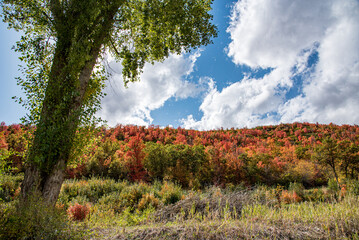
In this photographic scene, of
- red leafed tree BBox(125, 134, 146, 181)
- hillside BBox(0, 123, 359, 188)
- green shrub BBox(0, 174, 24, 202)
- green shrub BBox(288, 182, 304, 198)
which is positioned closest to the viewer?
green shrub BBox(0, 174, 24, 202)

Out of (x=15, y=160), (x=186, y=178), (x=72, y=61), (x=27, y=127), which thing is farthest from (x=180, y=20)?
(x=15, y=160)

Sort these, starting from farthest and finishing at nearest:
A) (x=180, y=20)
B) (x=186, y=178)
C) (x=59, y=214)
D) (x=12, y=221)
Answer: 1. (x=186, y=178)
2. (x=180, y=20)
3. (x=59, y=214)
4. (x=12, y=221)

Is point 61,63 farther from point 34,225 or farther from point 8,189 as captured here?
point 8,189

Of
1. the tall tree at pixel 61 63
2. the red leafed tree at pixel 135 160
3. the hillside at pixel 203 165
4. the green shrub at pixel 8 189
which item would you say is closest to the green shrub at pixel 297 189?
the hillside at pixel 203 165

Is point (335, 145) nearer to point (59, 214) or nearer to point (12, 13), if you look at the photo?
point (59, 214)

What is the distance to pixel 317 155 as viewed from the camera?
19.4 m

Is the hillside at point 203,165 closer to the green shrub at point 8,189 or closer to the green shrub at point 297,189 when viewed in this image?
the green shrub at point 297,189

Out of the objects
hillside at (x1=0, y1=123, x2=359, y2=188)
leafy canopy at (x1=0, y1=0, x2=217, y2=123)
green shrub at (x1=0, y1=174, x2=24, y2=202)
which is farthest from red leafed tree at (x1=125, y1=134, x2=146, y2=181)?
leafy canopy at (x1=0, y1=0, x2=217, y2=123)

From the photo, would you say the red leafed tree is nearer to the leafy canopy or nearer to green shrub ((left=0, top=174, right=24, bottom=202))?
green shrub ((left=0, top=174, right=24, bottom=202))

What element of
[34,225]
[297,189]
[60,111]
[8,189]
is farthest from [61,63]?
[297,189]

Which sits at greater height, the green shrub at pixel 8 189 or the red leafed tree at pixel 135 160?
the red leafed tree at pixel 135 160

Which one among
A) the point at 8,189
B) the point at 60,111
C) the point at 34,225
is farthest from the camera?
the point at 8,189

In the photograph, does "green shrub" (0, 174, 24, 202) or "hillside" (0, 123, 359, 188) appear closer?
"green shrub" (0, 174, 24, 202)

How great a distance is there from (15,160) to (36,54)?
1769cm
